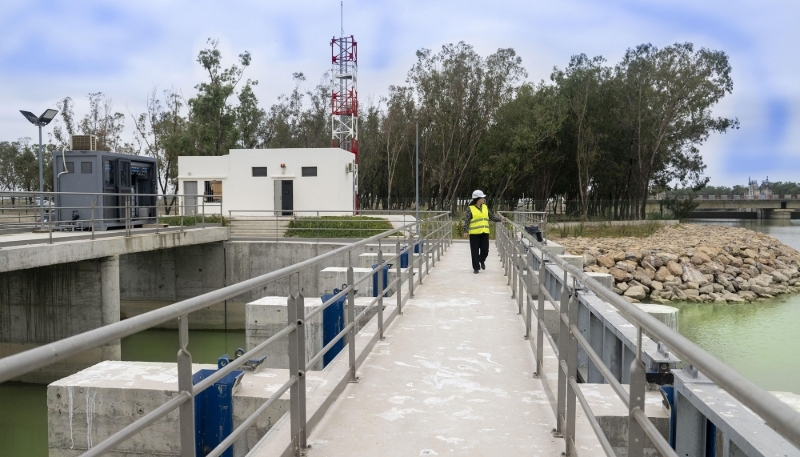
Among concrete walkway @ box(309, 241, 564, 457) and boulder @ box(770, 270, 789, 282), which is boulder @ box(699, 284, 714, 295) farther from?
concrete walkway @ box(309, 241, 564, 457)

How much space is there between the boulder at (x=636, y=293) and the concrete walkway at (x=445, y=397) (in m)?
16.3

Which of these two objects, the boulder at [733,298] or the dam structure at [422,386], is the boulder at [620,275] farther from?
the dam structure at [422,386]

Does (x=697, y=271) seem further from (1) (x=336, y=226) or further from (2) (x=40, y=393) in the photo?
(2) (x=40, y=393)

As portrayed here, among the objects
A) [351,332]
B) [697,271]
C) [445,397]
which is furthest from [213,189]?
[445,397]

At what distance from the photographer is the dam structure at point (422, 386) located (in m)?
2.76

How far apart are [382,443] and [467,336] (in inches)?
146

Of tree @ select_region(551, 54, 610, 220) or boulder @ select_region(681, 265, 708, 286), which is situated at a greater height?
tree @ select_region(551, 54, 610, 220)

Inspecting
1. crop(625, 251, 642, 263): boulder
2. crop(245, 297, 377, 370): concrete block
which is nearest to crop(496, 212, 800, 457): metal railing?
crop(245, 297, 377, 370): concrete block

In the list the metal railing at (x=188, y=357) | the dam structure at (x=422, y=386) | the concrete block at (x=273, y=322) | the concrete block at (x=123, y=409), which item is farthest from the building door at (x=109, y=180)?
the metal railing at (x=188, y=357)

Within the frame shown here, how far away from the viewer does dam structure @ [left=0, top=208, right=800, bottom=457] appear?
2.76m

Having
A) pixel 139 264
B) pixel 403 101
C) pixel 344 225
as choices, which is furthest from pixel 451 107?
pixel 139 264

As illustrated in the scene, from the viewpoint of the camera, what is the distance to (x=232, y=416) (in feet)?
18.9

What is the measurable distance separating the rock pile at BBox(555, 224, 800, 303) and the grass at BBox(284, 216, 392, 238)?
8.89 meters

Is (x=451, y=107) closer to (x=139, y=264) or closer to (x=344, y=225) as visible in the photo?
(x=344, y=225)
